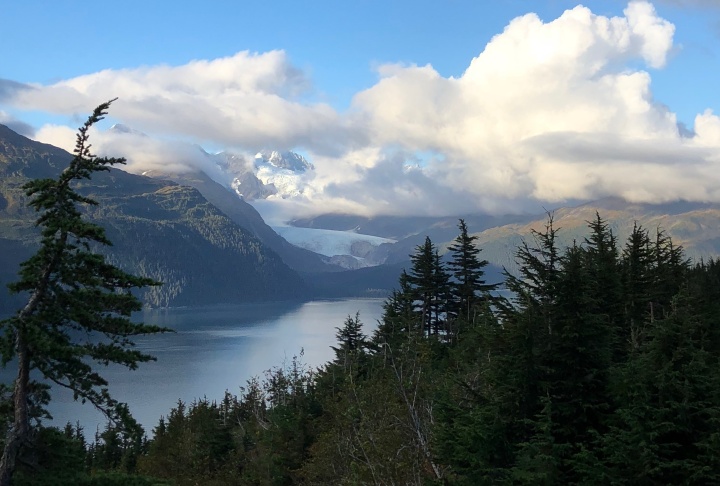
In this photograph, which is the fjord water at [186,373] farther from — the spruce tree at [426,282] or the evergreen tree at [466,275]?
the evergreen tree at [466,275]

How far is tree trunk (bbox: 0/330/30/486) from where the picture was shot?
1441cm

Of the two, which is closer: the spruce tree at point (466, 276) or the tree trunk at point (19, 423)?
the tree trunk at point (19, 423)

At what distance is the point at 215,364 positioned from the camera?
491 ft

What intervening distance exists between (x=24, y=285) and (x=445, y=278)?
44.4 m

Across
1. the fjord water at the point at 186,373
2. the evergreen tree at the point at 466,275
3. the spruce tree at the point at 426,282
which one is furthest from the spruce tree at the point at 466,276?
the fjord water at the point at 186,373

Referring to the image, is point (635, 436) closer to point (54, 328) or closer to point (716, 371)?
point (716, 371)

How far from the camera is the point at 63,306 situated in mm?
15594

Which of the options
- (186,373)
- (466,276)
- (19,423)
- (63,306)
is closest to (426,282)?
(466,276)

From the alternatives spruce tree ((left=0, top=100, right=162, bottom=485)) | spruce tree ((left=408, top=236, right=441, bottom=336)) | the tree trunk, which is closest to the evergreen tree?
spruce tree ((left=408, top=236, right=441, bottom=336))

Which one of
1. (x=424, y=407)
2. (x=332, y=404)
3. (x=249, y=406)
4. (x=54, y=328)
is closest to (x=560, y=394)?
(x=424, y=407)

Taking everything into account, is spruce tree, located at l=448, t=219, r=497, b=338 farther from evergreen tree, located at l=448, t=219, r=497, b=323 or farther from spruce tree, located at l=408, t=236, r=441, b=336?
spruce tree, located at l=408, t=236, r=441, b=336

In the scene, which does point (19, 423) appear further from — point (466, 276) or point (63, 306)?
point (466, 276)

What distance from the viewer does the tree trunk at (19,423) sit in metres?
14.4

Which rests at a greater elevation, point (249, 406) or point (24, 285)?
point (24, 285)
